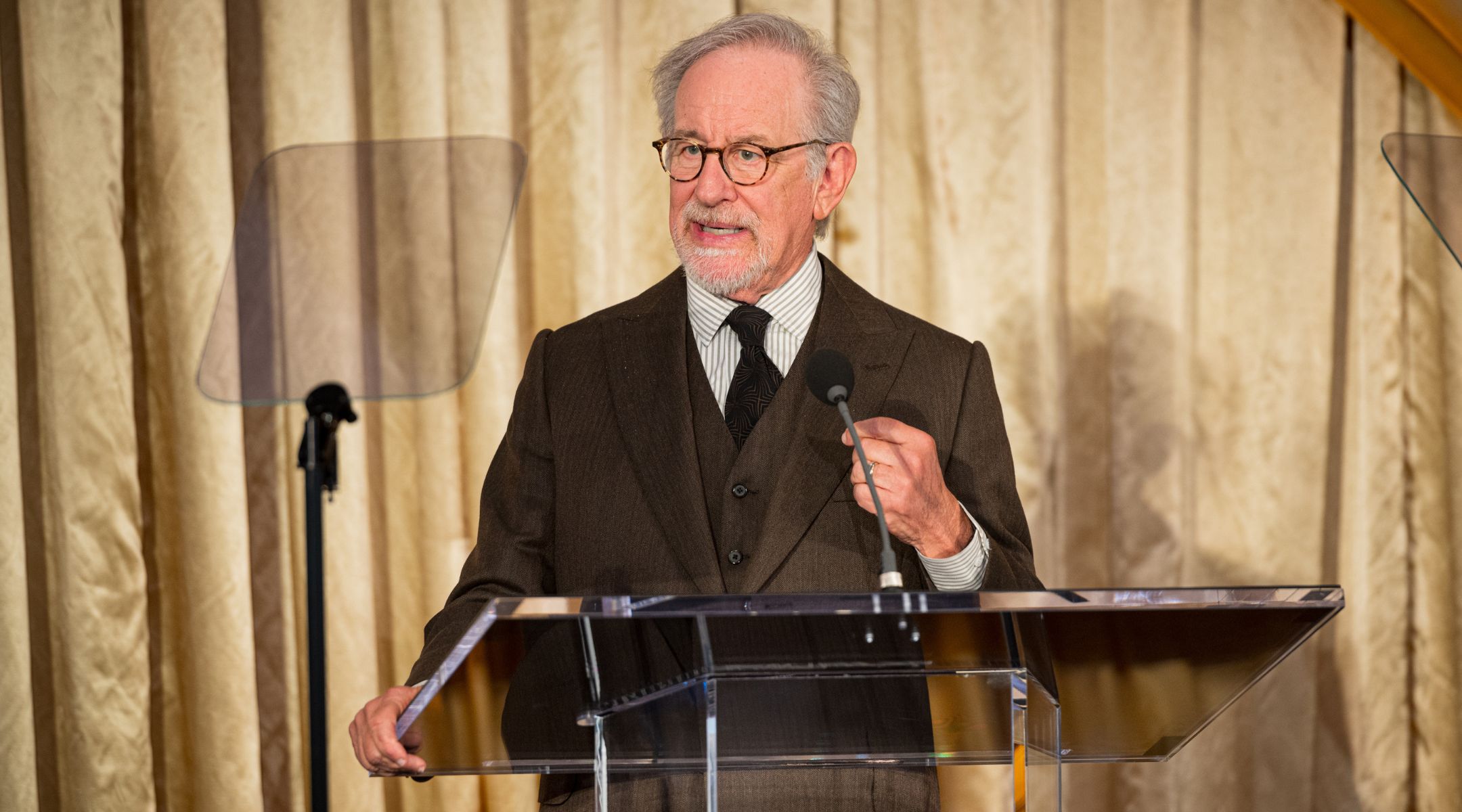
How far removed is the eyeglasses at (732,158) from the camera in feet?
6.15

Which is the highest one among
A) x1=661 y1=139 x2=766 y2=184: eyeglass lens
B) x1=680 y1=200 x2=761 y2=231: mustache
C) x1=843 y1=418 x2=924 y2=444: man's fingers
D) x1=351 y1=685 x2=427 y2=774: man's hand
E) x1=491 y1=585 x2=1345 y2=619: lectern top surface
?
x1=661 y1=139 x2=766 y2=184: eyeglass lens

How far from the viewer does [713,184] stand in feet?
6.15

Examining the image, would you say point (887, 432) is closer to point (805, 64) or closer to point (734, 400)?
point (734, 400)

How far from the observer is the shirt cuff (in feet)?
5.09

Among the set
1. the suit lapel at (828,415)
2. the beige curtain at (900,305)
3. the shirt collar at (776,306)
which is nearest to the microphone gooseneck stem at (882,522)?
the suit lapel at (828,415)

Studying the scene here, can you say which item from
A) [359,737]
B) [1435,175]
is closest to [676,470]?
[359,737]

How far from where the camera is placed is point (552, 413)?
6.25ft

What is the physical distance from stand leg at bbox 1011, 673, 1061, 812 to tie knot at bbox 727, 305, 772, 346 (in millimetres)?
830

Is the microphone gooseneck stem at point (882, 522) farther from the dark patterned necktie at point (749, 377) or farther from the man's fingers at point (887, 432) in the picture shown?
the dark patterned necktie at point (749, 377)

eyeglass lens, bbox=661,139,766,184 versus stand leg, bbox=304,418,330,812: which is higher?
eyeglass lens, bbox=661,139,766,184

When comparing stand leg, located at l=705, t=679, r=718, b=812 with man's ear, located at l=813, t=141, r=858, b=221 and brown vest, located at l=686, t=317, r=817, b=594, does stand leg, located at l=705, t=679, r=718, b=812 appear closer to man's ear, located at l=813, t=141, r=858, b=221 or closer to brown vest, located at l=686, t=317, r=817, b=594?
brown vest, located at l=686, t=317, r=817, b=594

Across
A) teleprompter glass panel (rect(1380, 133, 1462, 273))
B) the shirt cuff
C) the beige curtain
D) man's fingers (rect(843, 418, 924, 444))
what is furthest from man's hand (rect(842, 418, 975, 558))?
the beige curtain

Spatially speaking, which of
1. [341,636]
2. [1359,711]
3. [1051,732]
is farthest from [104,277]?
[1359,711]

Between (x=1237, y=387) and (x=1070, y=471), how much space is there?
434mm
